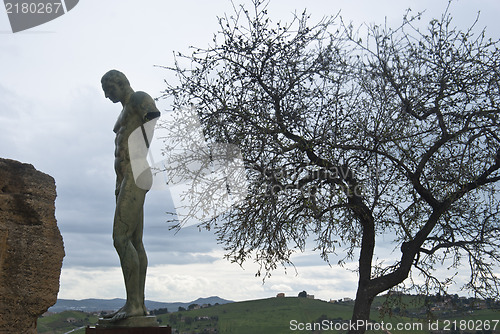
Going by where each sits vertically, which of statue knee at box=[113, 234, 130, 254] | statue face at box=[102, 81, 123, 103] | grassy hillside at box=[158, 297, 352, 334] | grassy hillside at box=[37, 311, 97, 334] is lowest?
grassy hillside at box=[37, 311, 97, 334]

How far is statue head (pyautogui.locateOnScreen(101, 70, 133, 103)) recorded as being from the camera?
773 centimetres

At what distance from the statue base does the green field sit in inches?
225

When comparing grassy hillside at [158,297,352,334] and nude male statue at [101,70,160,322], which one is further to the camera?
grassy hillside at [158,297,352,334]

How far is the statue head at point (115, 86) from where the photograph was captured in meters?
7.73

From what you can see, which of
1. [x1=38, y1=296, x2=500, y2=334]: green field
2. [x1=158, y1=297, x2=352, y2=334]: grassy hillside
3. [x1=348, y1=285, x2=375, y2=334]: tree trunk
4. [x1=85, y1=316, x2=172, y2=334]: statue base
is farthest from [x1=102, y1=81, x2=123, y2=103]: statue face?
[x1=158, y1=297, x2=352, y2=334]: grassy hillside

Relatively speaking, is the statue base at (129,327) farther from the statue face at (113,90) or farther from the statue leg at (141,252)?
the statue face at (113,90)

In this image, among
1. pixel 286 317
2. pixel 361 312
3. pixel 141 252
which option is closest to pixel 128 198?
pixel 141 252

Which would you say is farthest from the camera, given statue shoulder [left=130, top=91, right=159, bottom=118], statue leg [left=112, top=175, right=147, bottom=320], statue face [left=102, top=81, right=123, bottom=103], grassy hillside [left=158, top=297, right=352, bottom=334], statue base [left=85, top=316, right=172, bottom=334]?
grassy hillside [left=158, top=297, right=352, bottom=334]

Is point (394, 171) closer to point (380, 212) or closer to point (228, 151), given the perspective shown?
point (380, 212)

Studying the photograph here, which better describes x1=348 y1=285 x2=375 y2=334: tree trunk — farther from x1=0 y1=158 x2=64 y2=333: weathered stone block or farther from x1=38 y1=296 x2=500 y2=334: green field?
x1=0 y1=158 x2=64 y2=333: weathered stone block

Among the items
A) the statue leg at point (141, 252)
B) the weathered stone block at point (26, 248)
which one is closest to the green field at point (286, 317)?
the weathered stone block at point (26, 248)

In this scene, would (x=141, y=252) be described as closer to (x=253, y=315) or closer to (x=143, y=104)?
(x=143, y=104)

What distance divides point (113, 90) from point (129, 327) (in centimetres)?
339

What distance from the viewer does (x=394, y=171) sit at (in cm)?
1171
